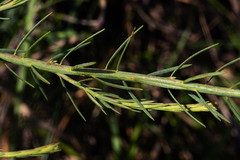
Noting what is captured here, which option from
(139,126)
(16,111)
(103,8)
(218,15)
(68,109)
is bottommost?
(139,126)

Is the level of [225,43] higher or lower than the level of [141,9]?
lower

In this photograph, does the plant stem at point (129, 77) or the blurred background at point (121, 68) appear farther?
the blurred background at point (121, 68)

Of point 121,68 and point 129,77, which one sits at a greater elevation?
point 129,77

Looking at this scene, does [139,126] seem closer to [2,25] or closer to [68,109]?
[68,109]

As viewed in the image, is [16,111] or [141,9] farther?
[141,9]

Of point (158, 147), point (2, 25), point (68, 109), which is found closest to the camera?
point (2, 25)

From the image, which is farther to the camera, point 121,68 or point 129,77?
point 121,68

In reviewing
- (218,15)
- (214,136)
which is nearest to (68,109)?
(214,136)

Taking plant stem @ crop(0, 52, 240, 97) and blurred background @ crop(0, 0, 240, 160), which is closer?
plant stem @ crop(0, 52, 240, 97)
